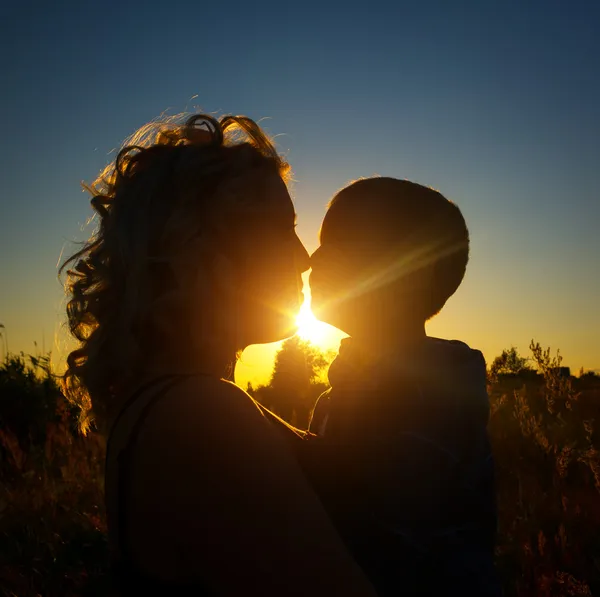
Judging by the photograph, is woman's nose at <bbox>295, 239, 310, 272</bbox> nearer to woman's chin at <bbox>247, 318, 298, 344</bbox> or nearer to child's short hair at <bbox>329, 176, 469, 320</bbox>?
woman's chin at <bbox>247, 318, 298, 344</bbox>

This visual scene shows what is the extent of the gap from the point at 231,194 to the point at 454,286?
185cm

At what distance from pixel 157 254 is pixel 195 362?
333 mm

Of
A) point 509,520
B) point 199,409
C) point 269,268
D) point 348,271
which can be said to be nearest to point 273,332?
point 269,268

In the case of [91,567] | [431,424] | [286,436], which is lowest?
[91,567]

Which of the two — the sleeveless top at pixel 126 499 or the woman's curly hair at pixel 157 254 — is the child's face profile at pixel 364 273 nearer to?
the woman's curly hair at pixel 157 254

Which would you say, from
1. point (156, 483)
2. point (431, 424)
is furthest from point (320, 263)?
point (156, 483)

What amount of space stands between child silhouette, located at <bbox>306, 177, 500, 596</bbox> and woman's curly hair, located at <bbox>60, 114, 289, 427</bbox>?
1.87ft

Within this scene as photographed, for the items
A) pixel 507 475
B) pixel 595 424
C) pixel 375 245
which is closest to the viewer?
pixel 375 245

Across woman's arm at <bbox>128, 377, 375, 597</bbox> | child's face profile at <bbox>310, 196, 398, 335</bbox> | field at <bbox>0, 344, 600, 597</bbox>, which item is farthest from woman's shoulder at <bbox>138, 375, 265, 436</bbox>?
child's face profile at <bbox>310, 196, 398, 335</bbox>

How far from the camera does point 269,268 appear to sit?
6.20 ft

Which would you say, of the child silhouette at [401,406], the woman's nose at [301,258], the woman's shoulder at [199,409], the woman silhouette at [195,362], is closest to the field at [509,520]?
the child silhouette at [401,406]

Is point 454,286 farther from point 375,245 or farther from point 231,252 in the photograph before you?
point 231,252

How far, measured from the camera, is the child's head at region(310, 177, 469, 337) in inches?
117

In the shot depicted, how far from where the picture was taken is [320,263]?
3.05 meters
